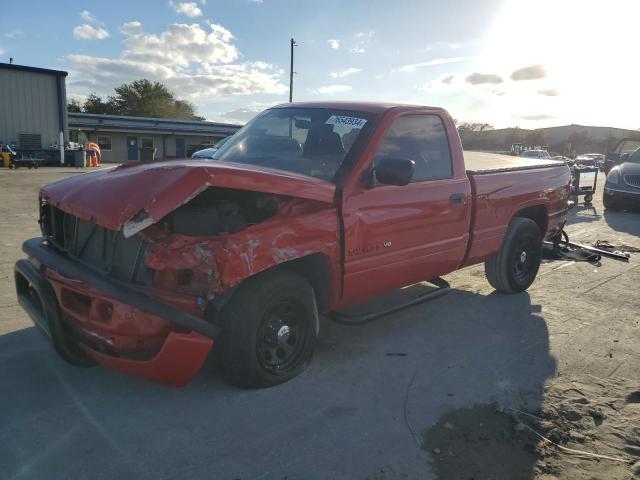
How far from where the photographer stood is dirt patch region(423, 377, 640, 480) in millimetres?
2697

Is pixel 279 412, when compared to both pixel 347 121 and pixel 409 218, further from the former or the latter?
pixel 347 121

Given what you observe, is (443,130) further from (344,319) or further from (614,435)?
(614,435)

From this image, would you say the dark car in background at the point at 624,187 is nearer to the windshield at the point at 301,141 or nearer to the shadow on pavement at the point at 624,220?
the shadow on pavement at the point at 624,220

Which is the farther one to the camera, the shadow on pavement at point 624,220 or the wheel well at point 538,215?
the shadow on pavement at point 624,220

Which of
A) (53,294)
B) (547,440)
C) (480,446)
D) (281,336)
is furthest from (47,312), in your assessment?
(547,440)

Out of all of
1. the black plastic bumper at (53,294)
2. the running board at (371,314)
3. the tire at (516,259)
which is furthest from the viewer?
the tire at (516,259)

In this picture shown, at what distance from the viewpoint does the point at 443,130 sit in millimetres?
4719

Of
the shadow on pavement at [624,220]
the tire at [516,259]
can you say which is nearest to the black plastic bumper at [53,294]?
the tire at [516,259]

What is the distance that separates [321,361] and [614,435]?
2.00 meters

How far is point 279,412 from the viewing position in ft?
10.4

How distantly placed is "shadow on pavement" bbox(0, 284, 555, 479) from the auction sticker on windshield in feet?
6.00

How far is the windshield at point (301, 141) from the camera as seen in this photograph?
12.9 feet

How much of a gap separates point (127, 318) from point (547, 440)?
8.36 feet

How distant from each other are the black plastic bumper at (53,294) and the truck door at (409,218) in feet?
4.32
